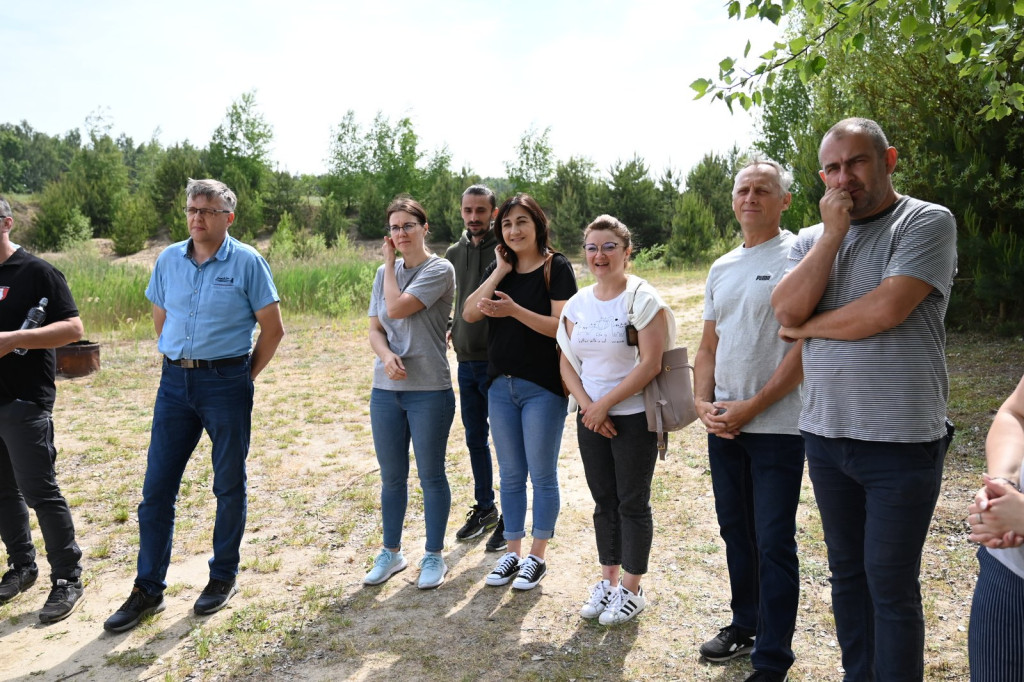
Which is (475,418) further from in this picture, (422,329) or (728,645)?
(728,645)

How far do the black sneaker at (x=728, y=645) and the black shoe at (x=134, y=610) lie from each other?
2.59m

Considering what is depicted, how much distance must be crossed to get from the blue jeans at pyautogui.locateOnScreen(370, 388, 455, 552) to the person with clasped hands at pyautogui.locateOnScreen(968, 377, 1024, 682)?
257 centimetres

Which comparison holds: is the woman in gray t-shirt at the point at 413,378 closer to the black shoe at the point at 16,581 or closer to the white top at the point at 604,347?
the white top at the point at 604,347

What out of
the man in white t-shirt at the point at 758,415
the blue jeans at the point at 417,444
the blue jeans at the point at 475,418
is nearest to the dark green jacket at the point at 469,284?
the blue jeans at the point at 475,418

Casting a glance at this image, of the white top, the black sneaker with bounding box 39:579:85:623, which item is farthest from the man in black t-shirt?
the white top

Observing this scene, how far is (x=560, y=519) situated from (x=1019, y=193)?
7087 millimetres

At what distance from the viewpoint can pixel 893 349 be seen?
7.64ft

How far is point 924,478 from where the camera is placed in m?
2.28

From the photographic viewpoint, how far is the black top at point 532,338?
376cm

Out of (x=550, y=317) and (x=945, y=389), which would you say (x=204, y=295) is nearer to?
(x=550, y=317)

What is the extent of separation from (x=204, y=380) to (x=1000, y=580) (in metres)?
3.27

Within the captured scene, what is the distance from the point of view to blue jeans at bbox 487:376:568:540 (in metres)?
3.74

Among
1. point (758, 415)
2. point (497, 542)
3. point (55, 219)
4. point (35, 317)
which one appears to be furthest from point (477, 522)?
point (55, 219)

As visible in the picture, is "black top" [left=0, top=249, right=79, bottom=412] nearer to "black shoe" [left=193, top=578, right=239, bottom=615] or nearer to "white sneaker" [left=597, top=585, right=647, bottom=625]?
"black shoe" [left=193, top=578, right=239, bottom=615]
